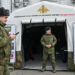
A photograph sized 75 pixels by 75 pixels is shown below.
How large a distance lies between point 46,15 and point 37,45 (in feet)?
20.2

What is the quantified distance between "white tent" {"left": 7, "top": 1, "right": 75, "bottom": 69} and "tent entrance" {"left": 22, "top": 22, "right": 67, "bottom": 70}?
0.41 meters

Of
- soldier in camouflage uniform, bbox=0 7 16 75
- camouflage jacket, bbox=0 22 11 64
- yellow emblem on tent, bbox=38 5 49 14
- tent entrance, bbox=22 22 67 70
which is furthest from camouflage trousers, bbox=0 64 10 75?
tent entrance, bbox=22 22 67 70

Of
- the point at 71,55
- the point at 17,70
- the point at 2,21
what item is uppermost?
Result: the point at 2,21

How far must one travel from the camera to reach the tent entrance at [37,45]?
8.89 meters

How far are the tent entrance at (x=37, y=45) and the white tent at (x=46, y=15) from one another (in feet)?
1.35

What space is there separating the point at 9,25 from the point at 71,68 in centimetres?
281

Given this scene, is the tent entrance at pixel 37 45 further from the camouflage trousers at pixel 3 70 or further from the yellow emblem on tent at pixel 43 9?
the camouflage trousers at pixel 3 70

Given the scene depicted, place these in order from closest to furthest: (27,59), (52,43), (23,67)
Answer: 1. (52,43)
2. (23,67)
3. (27,59)

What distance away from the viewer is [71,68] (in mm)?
7930

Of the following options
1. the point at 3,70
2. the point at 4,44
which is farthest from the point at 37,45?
the point at 4,44

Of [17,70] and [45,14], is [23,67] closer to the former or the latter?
[17,70]

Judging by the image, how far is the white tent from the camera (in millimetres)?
7852

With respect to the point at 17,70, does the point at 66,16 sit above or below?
above

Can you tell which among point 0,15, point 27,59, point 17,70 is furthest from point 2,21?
point 27,59
